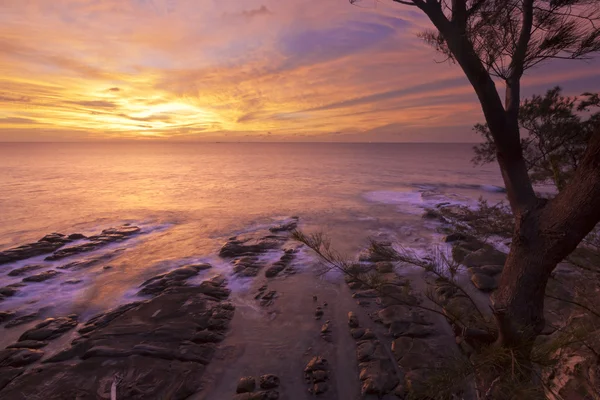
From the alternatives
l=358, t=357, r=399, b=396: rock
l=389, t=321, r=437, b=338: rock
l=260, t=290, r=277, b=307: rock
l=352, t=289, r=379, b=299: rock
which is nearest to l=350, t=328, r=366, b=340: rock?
l=389, t=321, r=437, b=338: rock

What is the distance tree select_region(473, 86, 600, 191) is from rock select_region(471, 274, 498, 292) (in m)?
3.74

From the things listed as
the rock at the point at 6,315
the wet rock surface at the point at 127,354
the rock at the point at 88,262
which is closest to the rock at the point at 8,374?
the wet rock surface at the point at 127,354

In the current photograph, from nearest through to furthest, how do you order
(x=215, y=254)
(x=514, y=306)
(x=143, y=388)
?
(x=514, y=306)
(x=143, y=388)
(x=215, y=254)

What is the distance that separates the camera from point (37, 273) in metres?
11.9

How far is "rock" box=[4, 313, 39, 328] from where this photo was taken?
27.8 feet

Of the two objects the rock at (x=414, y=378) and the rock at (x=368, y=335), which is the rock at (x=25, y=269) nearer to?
the rock at (x=368, y=335)

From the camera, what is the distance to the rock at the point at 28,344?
738cm

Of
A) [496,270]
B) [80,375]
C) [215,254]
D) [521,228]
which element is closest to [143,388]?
[80,375]

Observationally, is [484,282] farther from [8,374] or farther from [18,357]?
[18,357]

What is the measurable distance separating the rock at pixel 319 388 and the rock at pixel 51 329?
22.8 ft

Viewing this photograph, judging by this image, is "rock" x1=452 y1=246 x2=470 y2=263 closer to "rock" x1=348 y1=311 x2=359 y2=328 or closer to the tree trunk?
"rock" x1=348 y1=311 x2=359 y2=328

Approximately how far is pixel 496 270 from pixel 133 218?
74.3 feet

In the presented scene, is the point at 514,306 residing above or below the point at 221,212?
above

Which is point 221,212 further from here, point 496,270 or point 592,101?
point 592,101
